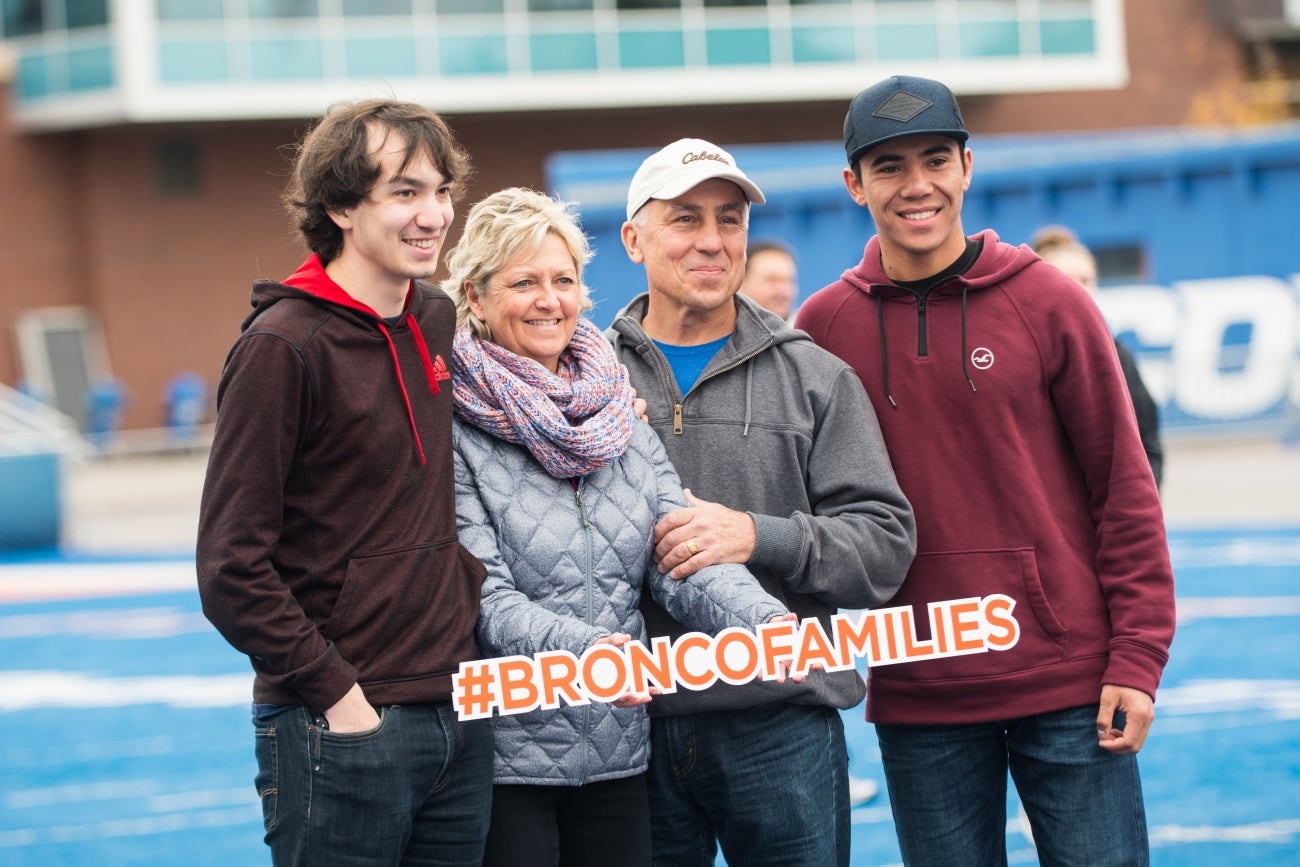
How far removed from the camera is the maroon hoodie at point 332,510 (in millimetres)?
2914

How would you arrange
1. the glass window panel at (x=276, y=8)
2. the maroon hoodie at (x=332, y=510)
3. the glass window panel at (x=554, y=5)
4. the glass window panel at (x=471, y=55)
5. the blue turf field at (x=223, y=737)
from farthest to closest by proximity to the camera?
the glass window panel at (x=554, y=5)
the glass window panel at (x=471, y=55)
the glass window panel at (x=276, y=8)
the blue turf field at (x=223, y=737)
the maroon hoodie at (x=332, y=510)

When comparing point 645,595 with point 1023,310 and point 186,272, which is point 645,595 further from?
point 186,272

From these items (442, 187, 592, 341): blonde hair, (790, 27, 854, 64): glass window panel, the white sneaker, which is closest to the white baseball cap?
(442, 187, 592, 341): blonde hair

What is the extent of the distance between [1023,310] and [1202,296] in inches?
627

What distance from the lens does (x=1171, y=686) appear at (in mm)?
8062

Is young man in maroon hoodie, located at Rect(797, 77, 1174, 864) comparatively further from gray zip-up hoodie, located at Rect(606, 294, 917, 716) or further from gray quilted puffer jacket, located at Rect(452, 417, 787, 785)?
gray quilted puffer jacket, located at Rect(452, 417, 787, 785)

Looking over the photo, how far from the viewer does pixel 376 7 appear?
30188 mm

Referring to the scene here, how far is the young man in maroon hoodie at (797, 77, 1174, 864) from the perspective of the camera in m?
3.44

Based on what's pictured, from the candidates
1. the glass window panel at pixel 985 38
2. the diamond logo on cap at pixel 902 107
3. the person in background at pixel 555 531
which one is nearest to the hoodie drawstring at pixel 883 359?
the diamond logo on cap at pixel 902 107

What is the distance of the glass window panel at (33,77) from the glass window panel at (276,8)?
4.89 metres

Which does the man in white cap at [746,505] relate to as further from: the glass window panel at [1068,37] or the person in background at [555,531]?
the glass window panel at [1068,37]

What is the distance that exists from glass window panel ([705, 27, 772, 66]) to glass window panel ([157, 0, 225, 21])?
398 inches

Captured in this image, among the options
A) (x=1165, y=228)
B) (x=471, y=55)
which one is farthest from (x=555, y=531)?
(x=471, y=55)

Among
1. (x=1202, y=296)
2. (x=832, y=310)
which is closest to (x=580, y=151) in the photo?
(x=1202, y=296)
